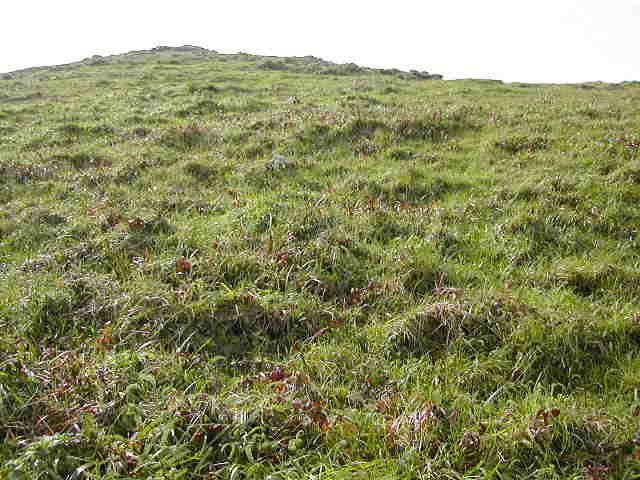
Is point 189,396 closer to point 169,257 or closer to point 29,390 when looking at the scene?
point 29,390

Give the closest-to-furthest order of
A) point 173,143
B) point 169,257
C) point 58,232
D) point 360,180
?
point 169,257 → point 58,232 → point 360,180 → point 173,143

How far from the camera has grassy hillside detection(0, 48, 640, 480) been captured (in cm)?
332

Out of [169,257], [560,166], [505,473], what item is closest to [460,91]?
[560,166]

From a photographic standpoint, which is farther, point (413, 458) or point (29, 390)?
point (29, 390)

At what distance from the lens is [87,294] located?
17.5ft

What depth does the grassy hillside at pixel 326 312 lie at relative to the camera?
3324 millimetres

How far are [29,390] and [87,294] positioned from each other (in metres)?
1.66

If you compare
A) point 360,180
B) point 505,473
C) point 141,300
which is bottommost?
point 505,473

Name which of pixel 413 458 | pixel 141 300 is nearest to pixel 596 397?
pixel 413 458

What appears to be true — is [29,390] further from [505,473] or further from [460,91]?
[460,91]

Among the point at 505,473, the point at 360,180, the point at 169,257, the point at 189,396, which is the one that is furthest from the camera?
the point at 360,180

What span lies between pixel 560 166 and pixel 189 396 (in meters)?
8.94

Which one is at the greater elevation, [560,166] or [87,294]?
[560,166]

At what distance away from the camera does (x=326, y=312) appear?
16.9ft
